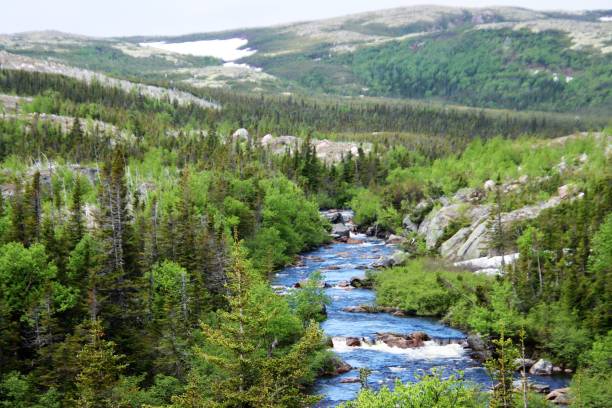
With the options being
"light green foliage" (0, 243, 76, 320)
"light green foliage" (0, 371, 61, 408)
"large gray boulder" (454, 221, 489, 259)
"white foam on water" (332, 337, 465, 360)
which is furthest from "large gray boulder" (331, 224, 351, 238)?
"light green foliage" (0, 371, 61, 408)

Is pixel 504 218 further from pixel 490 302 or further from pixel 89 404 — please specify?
pixel 89 404

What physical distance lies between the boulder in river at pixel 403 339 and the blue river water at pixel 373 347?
626 mm

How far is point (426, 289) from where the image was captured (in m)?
71.8

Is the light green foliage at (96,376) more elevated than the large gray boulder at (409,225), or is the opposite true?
the light green foliage at (96,376)

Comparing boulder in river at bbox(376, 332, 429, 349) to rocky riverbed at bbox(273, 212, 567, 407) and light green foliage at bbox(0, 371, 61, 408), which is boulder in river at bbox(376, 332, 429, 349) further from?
light green foliage at bbox(0, 371, 61, 408)

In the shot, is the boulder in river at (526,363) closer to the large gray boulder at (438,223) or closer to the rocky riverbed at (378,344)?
the rocky riverbed at (378,344)

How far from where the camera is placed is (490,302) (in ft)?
203

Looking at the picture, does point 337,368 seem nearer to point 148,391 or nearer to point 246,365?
point 148,391

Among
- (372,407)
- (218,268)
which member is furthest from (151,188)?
(372,407)

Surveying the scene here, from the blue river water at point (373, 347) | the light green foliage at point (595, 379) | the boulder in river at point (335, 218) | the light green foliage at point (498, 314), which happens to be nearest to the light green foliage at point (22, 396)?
the blue river water at point (373, 347)

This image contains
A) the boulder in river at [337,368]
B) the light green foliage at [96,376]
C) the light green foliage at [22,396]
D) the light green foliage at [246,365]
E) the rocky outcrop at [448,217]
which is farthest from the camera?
the rocky outcrop at [448,217]

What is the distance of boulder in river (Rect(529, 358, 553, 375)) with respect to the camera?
168ft

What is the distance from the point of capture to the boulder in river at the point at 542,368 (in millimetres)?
51125

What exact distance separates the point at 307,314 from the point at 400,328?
34.8 ft
